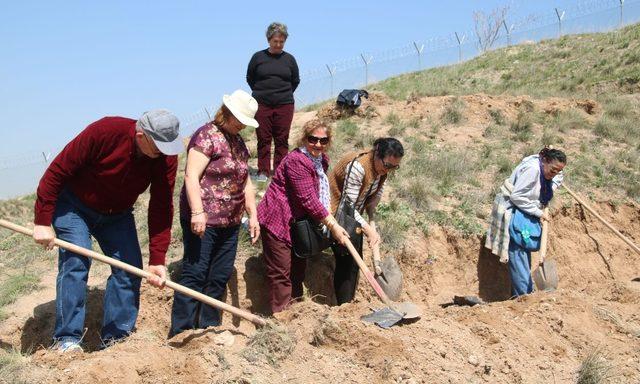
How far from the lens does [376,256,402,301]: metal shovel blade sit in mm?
5785

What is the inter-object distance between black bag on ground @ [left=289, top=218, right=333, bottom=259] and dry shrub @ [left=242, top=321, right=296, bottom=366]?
39.0 inches

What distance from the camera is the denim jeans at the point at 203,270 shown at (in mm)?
4535

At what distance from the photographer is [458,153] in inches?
364

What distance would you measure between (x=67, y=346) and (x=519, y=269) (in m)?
4.27

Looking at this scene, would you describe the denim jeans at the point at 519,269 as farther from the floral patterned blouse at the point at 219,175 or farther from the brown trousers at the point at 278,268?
the floral patterned blouse at the point at 219,175

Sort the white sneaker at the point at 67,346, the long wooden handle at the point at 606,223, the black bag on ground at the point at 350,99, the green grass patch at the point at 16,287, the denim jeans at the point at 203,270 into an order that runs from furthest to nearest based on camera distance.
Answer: the black bag on ground at the point at 350,99
the long wooden handle at the point at 606,223
the green grass patch at the point at 16,287
the denim jeans at the point at 203,270
the white sneaker at the point at 67,346

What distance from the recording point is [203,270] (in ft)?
15.0

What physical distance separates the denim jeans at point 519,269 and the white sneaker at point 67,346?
13.7ft

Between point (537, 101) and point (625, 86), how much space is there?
3605mm

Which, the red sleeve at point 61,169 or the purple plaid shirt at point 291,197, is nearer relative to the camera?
the red sleeve at point 61,169

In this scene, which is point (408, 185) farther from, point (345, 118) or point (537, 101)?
point (537, 101)

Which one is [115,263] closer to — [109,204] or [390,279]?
[109,204]

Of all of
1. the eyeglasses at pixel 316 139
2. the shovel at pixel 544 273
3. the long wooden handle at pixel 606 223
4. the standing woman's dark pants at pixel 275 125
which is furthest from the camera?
the long wooden handle at pixel 606 223

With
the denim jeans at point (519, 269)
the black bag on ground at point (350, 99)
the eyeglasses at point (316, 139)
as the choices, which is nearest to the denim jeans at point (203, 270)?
the eyeglasses at point (316, 139)
